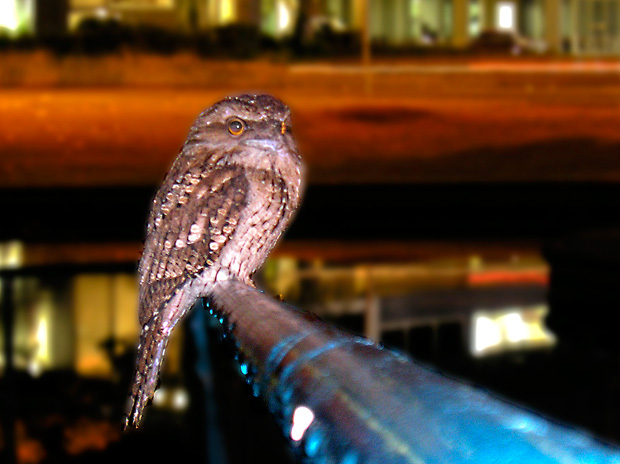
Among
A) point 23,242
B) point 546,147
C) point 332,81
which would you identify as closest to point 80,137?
point 332,81

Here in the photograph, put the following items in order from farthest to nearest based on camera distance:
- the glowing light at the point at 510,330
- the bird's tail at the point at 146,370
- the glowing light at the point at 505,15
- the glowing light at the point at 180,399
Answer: the glowing light at the point at 505,15 < the glowing light at the point at 510,330 < the glowing light at the point at 180,399 < the bird's tail at the point at 146,370

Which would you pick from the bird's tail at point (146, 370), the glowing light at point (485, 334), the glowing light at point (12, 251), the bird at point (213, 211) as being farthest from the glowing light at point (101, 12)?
the bird's tail at point (146, 370)

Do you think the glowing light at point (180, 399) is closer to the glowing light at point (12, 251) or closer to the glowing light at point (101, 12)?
the glowing light at point (12, 251)

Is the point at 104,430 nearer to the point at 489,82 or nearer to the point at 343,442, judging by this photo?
the point at 343,442

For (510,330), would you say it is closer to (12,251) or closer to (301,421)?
(12,251)

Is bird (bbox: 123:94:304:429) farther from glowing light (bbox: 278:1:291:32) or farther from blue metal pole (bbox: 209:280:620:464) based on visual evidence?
glowing light (bbox: 278:1:291:32)

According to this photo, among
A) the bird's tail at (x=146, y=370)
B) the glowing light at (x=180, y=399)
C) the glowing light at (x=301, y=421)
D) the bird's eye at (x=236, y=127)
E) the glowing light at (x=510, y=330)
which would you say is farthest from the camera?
the glowing light at (x=510, y=330)

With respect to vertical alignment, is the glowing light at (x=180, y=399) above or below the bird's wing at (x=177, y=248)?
below
